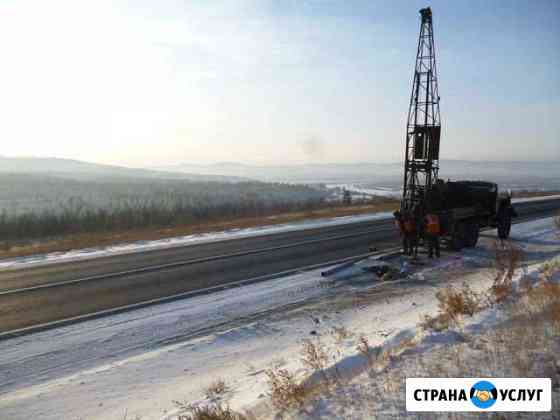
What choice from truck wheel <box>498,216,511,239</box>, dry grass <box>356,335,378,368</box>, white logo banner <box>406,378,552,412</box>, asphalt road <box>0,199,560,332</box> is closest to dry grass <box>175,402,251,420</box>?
white logo banner <box>406,378,552,412</box>

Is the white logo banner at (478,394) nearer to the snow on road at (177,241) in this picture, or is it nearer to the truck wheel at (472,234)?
the truck wheel at (472,234)

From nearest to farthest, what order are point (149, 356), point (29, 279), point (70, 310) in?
point (149, 356) < point (70, 310) < point (29, 279)

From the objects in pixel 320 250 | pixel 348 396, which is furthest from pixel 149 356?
pixel 320 250

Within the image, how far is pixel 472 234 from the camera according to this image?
14625mm

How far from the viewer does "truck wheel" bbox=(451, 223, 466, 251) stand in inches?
548

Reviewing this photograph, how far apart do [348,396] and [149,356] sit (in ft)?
11.9

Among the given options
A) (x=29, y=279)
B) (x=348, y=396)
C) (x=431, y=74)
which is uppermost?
(x=431, y=74)

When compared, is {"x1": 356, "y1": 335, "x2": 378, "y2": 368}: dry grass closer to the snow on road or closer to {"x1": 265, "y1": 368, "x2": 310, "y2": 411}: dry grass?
{"x1": 265, "y1": 368, "x2": 310, "y2": 411}: dry grass

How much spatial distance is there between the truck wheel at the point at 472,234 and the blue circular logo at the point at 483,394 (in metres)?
11.3

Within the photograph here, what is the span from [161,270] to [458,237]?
389 inches

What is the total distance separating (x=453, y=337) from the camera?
5.62 metres

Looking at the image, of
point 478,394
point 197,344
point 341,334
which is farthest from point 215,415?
point 341,334

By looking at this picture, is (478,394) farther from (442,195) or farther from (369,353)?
(442,195)

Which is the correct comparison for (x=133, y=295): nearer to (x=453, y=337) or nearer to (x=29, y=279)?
(x=29, y=279)
